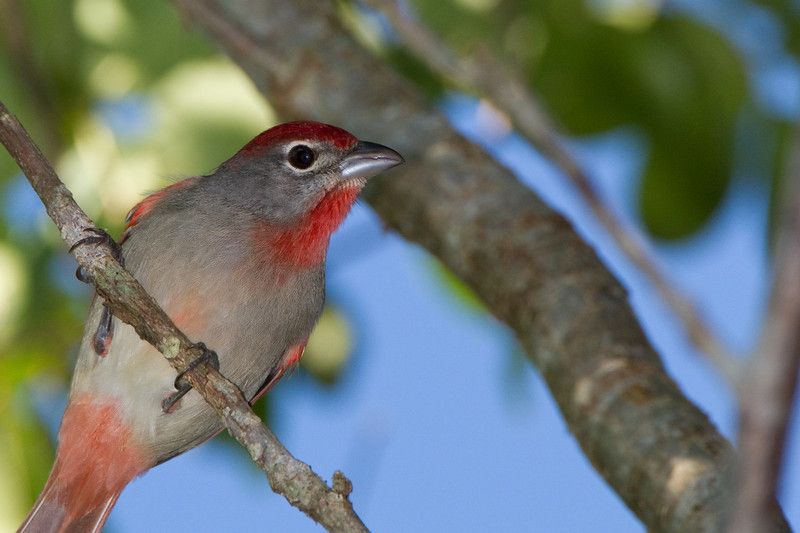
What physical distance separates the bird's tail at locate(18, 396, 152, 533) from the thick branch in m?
1.83

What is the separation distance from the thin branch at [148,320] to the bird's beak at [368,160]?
1.75 metres

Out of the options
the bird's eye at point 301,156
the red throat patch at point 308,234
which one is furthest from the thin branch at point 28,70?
the red throat patch at point 308,234

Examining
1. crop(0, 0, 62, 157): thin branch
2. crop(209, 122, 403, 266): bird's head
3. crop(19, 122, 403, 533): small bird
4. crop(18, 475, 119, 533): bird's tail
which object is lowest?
crop(18, 475, 119, 533): bird's tail

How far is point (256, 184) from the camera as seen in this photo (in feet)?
17.8

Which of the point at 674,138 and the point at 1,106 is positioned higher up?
the point at 674,138

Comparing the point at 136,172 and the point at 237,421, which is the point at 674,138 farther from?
the point at 237,421

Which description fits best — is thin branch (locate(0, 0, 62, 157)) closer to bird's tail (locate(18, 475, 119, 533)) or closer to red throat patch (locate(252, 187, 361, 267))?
red throat patch (locate(252, 187, 361, 267))

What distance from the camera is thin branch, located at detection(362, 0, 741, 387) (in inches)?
80.5

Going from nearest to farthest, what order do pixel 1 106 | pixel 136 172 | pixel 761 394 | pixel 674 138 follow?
pixel 761 394
pixel 1 106
pixel 136 172
pixel 674 138

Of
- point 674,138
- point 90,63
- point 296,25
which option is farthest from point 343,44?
point 674,138

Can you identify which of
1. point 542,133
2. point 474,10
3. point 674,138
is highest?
point 474,10

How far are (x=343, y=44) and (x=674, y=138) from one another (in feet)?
6.51

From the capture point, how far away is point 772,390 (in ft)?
4.15

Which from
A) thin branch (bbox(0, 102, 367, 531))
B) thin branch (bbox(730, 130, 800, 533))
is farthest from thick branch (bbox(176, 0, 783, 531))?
thin branch (bbox(730, 130, 800, 533))
